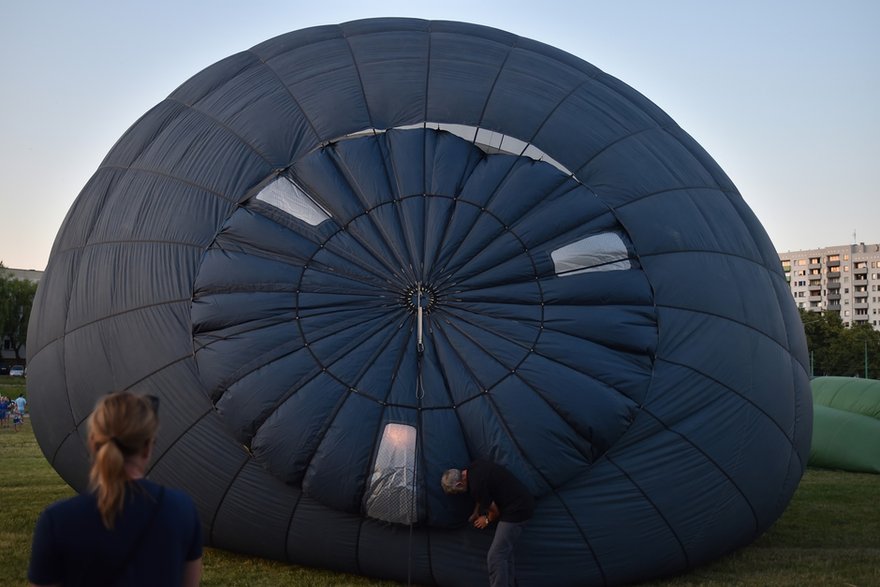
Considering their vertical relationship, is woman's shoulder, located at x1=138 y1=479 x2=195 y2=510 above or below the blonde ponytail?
below

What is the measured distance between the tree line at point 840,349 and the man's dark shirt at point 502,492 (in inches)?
2566

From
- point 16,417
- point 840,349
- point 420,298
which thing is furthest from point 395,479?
point 840,349

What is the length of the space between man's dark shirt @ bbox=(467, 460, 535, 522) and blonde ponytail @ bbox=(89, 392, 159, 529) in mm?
3258

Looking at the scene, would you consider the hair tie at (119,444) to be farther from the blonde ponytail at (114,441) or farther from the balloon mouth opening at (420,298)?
the balloon mouth opening at (420,298)

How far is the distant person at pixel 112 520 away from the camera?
214cm

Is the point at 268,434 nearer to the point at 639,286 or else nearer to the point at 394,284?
the point at 394,284

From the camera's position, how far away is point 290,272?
19.3 feet

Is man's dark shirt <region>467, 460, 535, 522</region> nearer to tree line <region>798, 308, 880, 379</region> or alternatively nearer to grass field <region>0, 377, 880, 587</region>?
grass field <region>0, 377, 880, 587</region>

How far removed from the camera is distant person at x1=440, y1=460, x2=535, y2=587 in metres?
5.23

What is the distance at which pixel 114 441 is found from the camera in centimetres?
215

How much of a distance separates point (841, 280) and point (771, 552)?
139 m


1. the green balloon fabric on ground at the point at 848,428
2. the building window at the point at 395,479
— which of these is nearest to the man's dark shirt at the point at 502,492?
the building window at the point at 395,479

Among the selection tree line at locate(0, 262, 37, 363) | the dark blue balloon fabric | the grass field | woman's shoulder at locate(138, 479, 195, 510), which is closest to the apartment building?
tree line at locate(0, 262, 37, 363)

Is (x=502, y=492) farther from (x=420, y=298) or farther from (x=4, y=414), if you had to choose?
(x=4, y=414)
